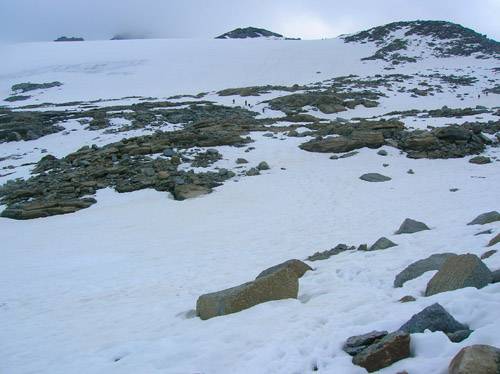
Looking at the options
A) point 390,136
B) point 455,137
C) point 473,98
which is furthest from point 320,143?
point 473,98

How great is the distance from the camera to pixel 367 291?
5305 mm

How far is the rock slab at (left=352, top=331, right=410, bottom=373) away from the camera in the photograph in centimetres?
317

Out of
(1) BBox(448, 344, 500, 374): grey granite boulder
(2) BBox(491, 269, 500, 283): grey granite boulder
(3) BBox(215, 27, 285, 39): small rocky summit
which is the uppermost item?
(3) BBox(215, 27, 285, 39): small rocky summit

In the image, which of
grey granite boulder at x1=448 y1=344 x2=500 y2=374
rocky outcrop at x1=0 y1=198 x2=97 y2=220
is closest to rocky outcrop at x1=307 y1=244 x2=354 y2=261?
grey granite boulder at x1=448 y1=344 x2=500 y2=374

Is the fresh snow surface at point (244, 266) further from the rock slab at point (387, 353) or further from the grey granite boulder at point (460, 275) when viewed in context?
the grey granite boulder at point (460, 275)

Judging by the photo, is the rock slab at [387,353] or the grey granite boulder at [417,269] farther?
the grey granite boulder at [417,269]

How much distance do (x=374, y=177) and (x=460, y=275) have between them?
12528 millimetres

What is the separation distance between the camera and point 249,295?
533cm

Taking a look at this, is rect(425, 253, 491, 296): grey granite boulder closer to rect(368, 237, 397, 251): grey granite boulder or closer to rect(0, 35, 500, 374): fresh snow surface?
rect(0, 35, 500, 374): fresh snow surface

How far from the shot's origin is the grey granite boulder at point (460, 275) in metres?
4.30

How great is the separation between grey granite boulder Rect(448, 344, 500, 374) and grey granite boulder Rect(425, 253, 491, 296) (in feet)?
6.02

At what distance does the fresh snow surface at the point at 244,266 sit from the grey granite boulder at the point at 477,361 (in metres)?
0.27

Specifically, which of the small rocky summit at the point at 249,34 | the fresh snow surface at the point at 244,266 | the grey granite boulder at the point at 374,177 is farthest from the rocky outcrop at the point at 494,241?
the small rocky summit at the point at 249,34

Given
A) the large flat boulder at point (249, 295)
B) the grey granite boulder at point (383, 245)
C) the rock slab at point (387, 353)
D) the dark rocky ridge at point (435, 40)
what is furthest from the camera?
the dark rocky ridge at point (435, 40)
